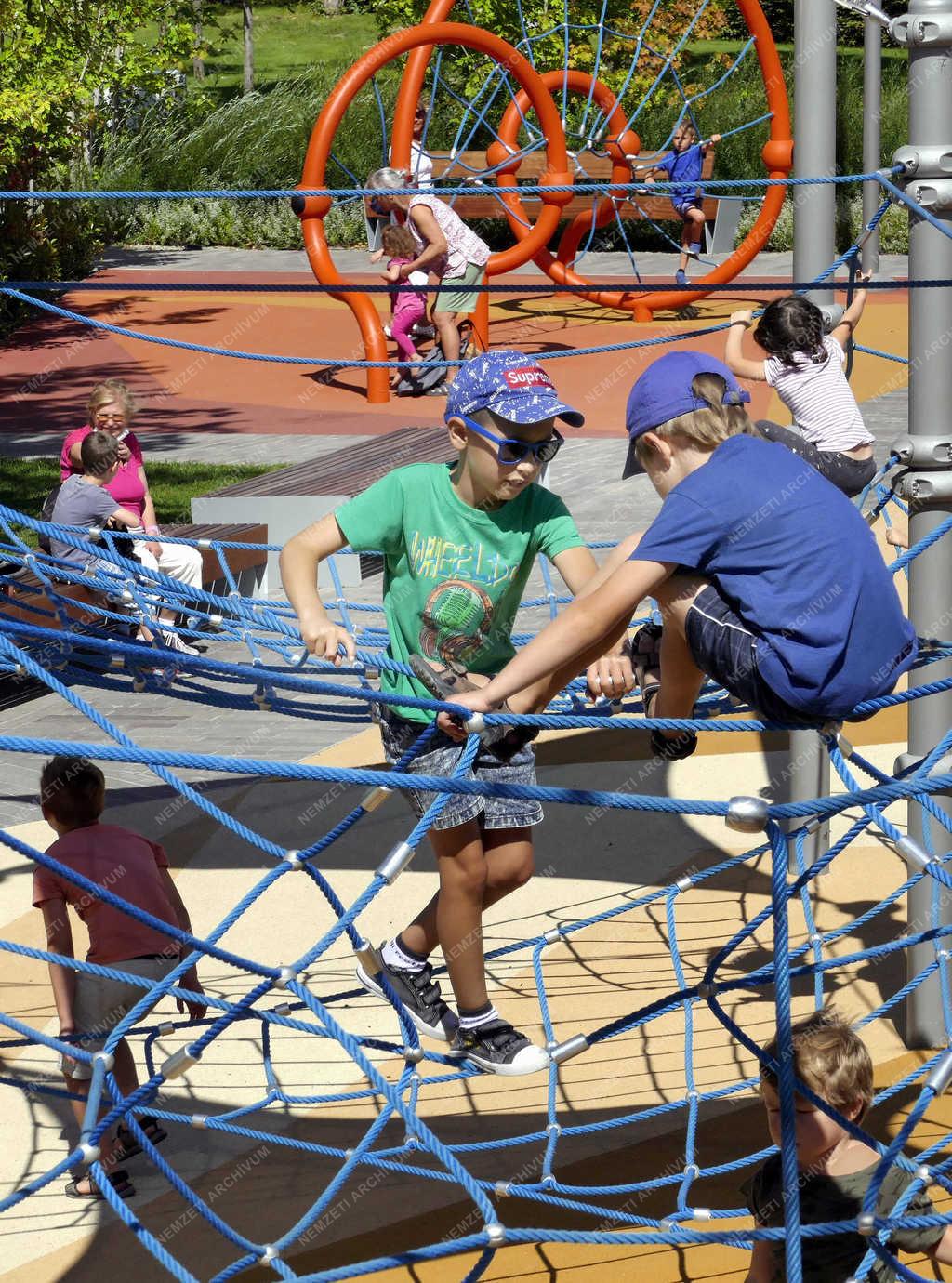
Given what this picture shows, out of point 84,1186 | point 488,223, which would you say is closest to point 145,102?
point 488,223

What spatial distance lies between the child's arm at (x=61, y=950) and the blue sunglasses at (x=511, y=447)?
129cm

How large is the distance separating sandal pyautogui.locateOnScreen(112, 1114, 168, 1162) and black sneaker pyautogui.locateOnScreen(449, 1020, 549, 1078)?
79cm

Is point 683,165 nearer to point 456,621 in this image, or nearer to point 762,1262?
point 456,621

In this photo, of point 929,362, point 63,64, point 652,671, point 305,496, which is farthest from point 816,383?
point 63,64

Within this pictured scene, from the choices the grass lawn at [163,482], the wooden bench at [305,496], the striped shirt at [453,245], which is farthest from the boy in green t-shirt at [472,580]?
the striped shirt at [453,245]

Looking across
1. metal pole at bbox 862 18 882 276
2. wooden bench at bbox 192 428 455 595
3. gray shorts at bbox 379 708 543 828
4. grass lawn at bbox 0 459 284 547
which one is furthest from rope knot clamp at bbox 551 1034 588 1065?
grass lawn at bbox 0 459 284 547

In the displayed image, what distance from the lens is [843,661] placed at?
2543 millimetres

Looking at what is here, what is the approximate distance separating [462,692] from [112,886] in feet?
3.25

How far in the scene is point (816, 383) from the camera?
196 inches

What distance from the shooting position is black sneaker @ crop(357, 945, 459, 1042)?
Result: 11.0 feet

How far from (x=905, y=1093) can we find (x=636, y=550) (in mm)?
1777

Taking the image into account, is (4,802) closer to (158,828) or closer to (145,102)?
(158,828)

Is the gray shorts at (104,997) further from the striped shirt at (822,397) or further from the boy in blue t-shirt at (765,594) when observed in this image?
the striped shirt at (822,397)

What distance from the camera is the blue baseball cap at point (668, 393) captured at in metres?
2.74
